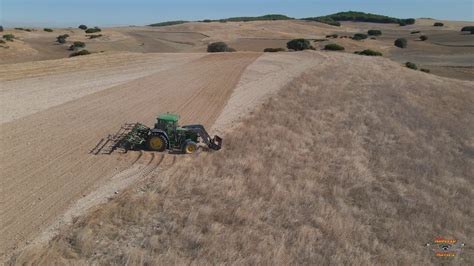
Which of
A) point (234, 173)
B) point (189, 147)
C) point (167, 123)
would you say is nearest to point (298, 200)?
point (234, 173)

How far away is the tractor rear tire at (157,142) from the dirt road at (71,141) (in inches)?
23.0

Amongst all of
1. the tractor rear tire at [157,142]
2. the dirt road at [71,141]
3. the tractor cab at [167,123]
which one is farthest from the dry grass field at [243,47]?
the tractor rear tire at [157,142]

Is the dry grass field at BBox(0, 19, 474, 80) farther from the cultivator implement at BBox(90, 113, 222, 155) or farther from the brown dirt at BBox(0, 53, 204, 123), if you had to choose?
the cultivator implement at BBox(90, 113, 222, 155)

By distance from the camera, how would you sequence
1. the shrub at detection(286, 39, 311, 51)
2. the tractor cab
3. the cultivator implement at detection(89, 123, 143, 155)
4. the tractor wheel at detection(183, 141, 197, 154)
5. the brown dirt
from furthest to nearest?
the shrub at detection(286, 39, 311, 51), the brown dirt, the tractor cab, the tractor wheel at detection(183, 141, 197, 154), the cultivator implement at detection(89, 123, 143, 155)

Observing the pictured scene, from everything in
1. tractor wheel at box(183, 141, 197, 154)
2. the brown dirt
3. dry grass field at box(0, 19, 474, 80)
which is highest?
the brown dirt

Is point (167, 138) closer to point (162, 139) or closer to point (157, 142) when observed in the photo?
point (162, 139)

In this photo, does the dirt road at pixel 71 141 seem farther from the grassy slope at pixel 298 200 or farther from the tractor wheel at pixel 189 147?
the grassy slope at pixel 298 200

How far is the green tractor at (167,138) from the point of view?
641 inches

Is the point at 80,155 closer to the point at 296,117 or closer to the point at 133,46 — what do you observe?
the point at 296,117

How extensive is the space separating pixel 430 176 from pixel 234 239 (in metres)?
10.6

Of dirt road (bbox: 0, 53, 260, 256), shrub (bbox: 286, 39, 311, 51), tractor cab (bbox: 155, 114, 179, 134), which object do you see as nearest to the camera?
dirt road (bbox: 0, 53, 260, 256)

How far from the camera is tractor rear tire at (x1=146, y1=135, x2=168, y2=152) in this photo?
16234mm

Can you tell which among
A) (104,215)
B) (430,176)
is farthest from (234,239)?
(430,176)

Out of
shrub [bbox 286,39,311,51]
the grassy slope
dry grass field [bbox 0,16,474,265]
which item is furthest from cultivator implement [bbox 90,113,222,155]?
shrub [bbox 286,39,311,51]
